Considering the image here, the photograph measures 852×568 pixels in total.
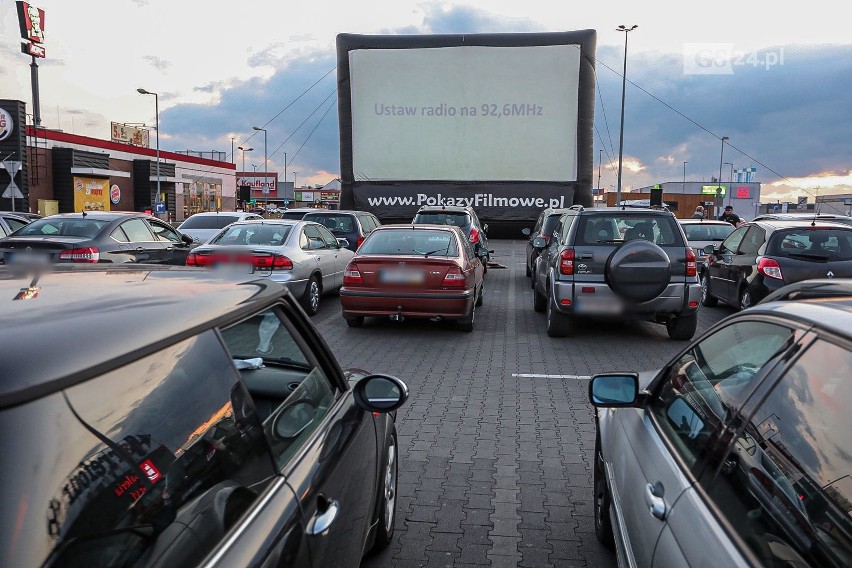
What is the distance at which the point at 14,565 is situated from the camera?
3.90 feet

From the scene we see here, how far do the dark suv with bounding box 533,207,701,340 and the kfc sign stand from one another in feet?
157

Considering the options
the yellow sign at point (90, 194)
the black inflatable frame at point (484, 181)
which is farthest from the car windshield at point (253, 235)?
the yellow sign at point (90, 194)

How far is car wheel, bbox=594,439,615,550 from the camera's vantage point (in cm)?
360

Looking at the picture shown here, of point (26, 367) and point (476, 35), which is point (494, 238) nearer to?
point (476, 35)

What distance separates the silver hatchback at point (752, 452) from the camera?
1.71m

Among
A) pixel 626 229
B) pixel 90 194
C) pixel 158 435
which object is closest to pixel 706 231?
pixel 626 229

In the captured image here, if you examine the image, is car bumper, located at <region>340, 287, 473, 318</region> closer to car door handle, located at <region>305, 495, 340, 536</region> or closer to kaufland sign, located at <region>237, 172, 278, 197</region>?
car door handle, located at <region>305, 495, 340, 536</region>

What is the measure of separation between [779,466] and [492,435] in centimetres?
389

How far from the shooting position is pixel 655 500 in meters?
2.38

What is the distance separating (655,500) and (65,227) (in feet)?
38.8

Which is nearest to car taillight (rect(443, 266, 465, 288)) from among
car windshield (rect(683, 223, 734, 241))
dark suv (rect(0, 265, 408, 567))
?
dark suv (rect(0, 265, 408, 567))

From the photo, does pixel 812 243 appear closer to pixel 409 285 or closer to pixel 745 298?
pixel 745 298

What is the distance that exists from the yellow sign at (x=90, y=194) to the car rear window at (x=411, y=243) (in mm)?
34674

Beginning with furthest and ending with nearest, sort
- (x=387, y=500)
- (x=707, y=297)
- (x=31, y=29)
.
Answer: (x=31, y=29), (x=707, y=297), (x=387, y=500)
